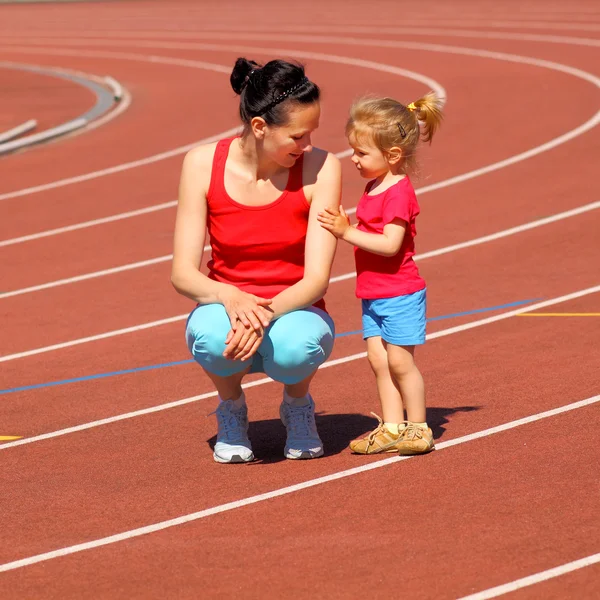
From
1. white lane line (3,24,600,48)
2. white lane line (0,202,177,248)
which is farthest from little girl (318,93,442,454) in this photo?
white lane line (3,24,600,48)

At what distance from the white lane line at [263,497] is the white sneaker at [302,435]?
24cm

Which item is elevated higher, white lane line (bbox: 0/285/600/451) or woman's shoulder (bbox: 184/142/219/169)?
woman's shoulder (bbox: 184/142/219/169)

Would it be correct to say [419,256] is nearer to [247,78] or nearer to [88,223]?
[88,223]


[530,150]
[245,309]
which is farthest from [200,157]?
[530,150]

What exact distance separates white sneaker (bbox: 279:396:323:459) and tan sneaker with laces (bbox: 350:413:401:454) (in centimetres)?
16

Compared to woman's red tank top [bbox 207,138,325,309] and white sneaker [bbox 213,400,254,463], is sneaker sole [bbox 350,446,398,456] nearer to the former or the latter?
white sneaker [bbox 213,400,254,463]

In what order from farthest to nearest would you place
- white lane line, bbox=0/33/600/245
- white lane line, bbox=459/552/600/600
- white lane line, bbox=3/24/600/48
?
white lane line, bbox=3/24/600/48 < white lane line, bbox=0/33/600/245 < white lane line, bbox=459/552/600/600

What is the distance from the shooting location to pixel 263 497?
5008 millimetres

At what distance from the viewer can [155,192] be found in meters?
12.1

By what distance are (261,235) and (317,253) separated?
0.24 metres

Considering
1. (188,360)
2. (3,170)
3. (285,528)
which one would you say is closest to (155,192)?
(3,170)

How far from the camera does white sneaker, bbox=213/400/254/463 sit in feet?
17.8

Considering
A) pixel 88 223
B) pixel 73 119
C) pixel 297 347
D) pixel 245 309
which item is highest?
pixel 245 309

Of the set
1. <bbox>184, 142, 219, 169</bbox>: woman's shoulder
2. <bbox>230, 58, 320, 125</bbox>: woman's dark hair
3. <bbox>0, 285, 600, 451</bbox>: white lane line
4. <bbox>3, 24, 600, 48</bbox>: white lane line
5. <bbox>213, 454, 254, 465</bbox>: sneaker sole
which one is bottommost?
<bbox>3, 24, 600, 48</bbox>: white lane line
